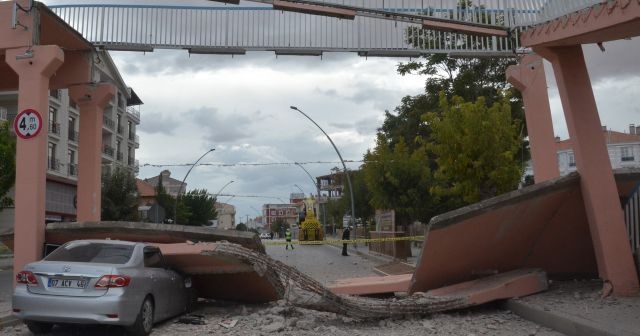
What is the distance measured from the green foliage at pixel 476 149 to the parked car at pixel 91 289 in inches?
414

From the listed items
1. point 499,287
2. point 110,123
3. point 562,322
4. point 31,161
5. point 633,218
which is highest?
point 110,123

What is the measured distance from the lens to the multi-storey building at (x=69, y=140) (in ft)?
158

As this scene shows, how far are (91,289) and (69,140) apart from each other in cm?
5431

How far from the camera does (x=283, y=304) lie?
34.5ft

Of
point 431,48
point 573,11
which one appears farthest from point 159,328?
point 431,48

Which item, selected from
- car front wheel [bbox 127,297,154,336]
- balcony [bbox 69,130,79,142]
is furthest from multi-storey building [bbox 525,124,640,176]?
car front wheel [bbox 127,297,154,336]

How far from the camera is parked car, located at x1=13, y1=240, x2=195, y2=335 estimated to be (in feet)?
26.2

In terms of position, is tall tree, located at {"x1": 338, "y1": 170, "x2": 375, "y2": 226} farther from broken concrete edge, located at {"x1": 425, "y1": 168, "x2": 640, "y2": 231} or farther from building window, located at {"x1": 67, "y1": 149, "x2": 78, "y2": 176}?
broken concrete edge, located at {"x1": 425, "y1": 168, "x2": 640, "y2": 231}

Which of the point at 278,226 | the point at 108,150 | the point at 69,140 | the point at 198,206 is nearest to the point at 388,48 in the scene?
the point at 69,140

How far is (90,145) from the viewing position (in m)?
15.7

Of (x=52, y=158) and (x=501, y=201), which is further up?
(x=52, y=158)

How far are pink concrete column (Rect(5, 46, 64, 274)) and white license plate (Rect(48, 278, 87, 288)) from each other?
14.4 ft

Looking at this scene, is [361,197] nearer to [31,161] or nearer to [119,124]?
[119,124]

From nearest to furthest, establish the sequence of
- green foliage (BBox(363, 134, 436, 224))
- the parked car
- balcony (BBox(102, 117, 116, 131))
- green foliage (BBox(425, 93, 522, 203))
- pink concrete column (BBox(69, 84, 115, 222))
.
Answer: the parked car, pink concrete column (BBox(69, 84, 115, 222)), green foliage (BBox(425, 93, 522, 203)), green foliage (BBox(363, 134, 436, 224)), balcony (BBox(102, 117, 116, 131))
